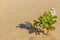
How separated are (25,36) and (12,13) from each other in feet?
10.7

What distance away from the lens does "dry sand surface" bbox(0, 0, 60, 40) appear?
10.6 m

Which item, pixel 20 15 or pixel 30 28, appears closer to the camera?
pixel 30 28

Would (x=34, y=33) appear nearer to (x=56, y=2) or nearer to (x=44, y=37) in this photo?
(x=44, y=37)

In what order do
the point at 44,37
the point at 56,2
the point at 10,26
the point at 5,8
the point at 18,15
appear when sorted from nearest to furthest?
the point at 44,37 → the point at 10,26 → the point at 18,15 → the point at 5,8 → the point at 56,2

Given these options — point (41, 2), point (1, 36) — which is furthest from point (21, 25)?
point (41, 2)

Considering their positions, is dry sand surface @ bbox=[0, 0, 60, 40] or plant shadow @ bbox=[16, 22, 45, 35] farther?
plant shadow @ bbox=[16, 22, 45, 35]

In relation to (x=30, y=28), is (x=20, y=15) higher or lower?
higher

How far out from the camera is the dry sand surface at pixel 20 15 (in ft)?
34.7

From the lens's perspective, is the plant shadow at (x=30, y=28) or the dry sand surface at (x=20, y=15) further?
the plant shadow at (x=30, y=28)

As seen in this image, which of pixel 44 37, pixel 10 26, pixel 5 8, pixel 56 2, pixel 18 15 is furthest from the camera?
pixel 56 2

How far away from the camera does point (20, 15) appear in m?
13.0

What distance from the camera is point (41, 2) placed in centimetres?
1512

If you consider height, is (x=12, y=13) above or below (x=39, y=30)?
above

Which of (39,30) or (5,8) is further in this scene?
(5,8)
